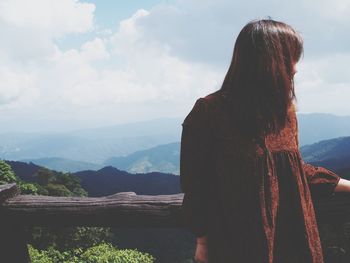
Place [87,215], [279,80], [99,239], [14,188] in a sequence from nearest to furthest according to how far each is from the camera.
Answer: [279,80] → [87,215] → [14,188] → [99,239]

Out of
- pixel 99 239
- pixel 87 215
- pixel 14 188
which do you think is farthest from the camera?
pixel 99 239

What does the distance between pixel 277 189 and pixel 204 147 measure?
431 millimetres

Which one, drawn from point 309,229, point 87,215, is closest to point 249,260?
point 309,229

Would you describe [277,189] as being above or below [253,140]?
below

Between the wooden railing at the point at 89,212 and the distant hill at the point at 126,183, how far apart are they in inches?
4552

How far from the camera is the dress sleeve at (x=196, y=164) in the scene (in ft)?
7.91

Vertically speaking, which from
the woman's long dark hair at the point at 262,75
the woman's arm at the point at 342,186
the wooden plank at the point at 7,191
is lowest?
the wooden plank at the point at 7,191

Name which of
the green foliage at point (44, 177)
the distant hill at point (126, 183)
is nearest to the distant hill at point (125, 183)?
the distant hill at point (126, 183)

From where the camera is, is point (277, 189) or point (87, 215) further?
point (87, 215)

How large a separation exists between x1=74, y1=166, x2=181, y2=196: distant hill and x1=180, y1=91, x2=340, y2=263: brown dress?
118 meters

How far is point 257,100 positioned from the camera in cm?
238

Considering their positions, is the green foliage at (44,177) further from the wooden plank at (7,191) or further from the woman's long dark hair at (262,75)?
the woman's long dark hair at (262,75)

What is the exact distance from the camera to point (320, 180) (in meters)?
2.90

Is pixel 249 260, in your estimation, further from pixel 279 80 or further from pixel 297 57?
pixel 297 57
